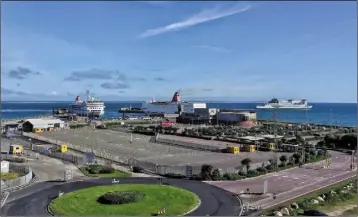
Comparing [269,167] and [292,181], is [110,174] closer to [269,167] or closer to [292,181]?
[269,167]

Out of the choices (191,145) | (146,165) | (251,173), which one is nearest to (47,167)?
(146,165)

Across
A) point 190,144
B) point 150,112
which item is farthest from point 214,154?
point 150,112

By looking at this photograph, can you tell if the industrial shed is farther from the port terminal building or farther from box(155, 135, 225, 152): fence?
the port terminal building

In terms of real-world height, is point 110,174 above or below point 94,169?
below

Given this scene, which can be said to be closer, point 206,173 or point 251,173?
point 206,173

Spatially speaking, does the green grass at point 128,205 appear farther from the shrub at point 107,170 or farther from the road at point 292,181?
the shrub at point 107,170

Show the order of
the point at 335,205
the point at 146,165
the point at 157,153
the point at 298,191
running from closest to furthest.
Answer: the point at 335,205 < the point at 298,191 < the point at 146,165 < the point at 157,153

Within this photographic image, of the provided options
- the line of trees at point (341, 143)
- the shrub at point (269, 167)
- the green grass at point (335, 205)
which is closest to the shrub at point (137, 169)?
the shrub at point (269, 167)
